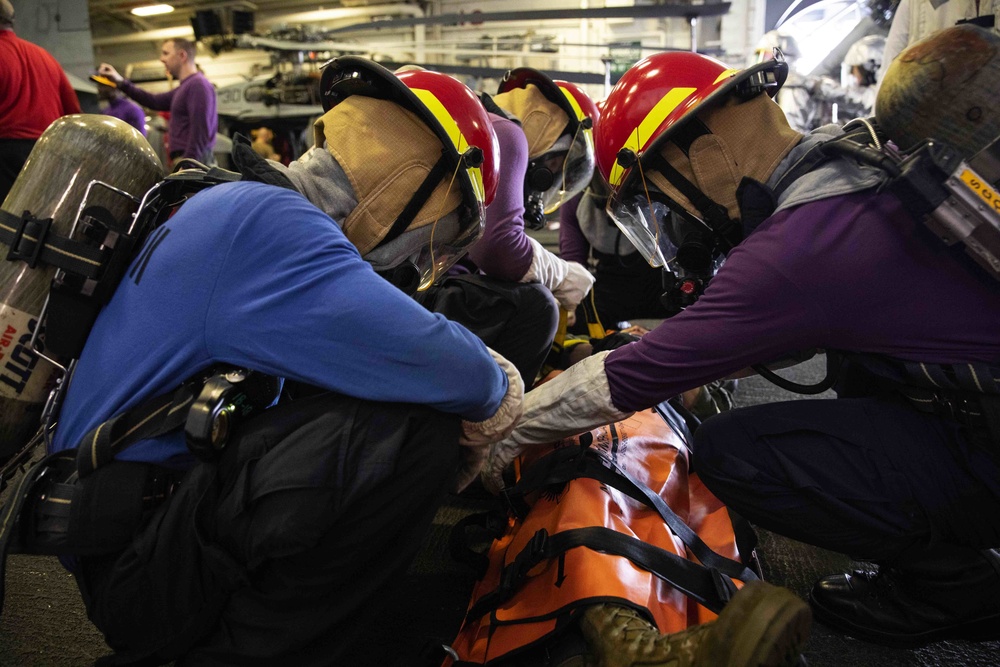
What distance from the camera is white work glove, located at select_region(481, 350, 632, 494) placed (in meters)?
1.59

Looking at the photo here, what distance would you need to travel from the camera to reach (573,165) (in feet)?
11.6

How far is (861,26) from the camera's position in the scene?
878 centimetres

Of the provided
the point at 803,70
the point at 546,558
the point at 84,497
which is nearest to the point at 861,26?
the point at 803,70

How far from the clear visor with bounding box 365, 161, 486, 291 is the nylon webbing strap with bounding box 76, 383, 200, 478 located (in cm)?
Result: 60

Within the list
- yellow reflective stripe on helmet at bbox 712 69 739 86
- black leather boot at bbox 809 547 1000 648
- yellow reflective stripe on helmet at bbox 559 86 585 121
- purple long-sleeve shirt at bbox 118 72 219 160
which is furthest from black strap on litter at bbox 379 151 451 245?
purple long-sleeve shirt at bbox 118 72 219 160

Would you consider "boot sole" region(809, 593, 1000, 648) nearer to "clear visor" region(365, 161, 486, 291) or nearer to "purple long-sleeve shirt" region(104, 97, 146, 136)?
"clear visor" region(365, 161, 486, 291)

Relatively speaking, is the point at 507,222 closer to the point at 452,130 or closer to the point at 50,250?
the point at 452,130

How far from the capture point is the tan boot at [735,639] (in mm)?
958

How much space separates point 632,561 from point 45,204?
1358 millimetres

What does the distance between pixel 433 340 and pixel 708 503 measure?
1.12 meters

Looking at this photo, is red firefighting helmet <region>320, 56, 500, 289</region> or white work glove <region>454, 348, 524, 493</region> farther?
red firefighting helmet <region>320, 56, 500, 289</region>

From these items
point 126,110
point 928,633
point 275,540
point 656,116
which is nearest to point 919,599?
point 928,633

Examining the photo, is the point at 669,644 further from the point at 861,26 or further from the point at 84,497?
the point at 861,26

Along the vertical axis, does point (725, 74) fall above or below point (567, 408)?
above
